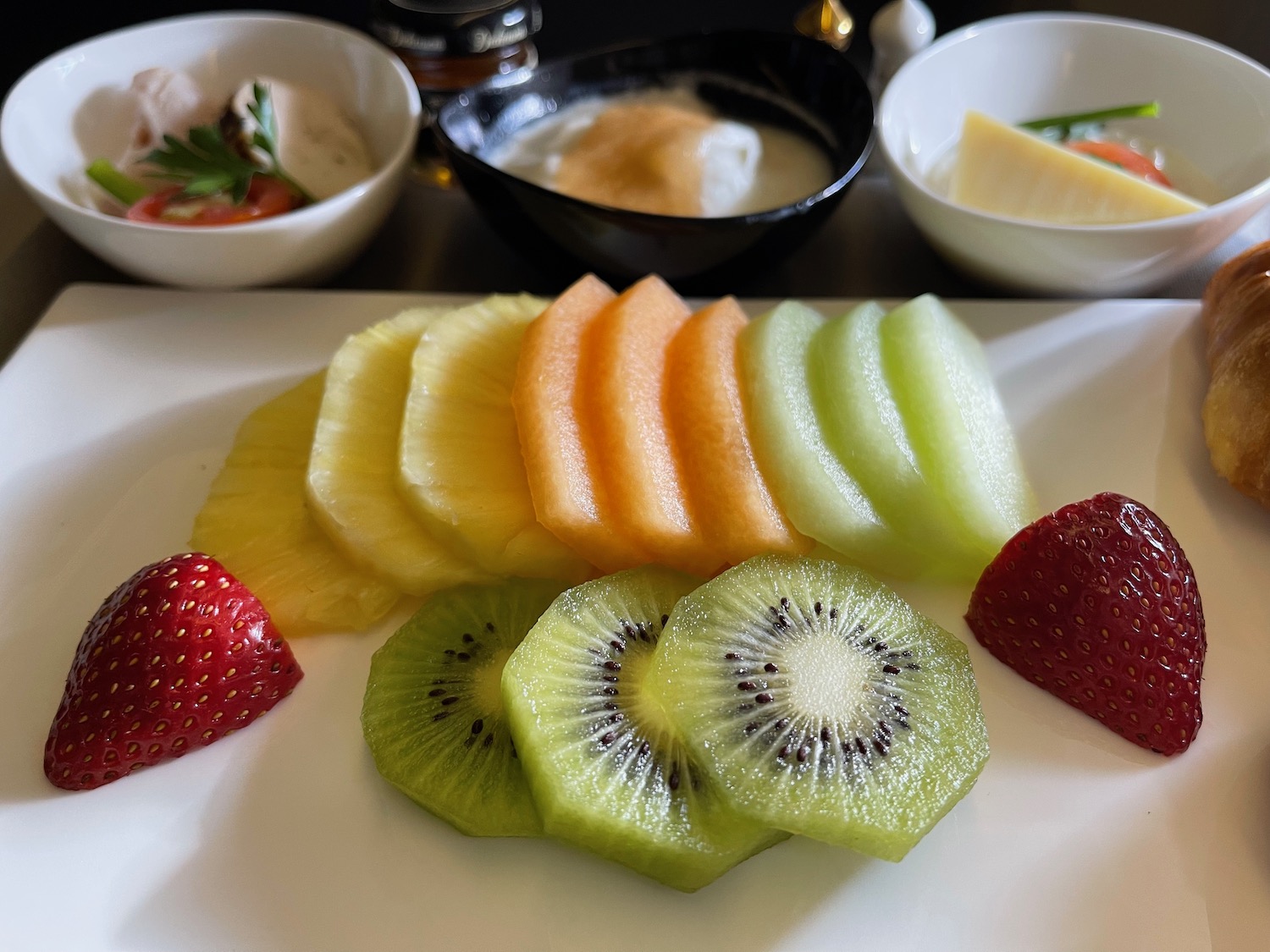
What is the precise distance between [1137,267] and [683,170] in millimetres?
885

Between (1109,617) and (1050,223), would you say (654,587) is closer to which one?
(1109,617)

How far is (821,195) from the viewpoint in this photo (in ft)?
6.04

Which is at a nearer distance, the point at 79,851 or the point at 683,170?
the point at 79,851

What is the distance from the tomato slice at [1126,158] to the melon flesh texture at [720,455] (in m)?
1.02

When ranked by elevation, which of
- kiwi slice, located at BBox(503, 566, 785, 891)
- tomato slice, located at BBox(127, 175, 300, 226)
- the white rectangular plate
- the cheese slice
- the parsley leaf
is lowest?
the white rectangular plate

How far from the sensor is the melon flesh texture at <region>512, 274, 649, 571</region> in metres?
1.40

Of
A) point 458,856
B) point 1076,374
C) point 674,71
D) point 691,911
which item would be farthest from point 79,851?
point 674,71

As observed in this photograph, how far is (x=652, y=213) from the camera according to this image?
1.83m

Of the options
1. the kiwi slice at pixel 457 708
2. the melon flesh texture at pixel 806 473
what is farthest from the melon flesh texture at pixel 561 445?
the melon flesh texture at pixel 806 473

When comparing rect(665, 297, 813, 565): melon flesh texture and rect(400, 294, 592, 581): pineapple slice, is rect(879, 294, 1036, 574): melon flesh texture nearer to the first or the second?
rect(665, 297, 813, 565): melon flesh texture

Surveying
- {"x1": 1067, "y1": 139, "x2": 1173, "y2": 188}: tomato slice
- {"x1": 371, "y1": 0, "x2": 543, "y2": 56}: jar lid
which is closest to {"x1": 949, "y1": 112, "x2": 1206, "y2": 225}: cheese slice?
{"x1": 1067, "y1": 139, "x2": 1173, "y2": 188}: tomato slice

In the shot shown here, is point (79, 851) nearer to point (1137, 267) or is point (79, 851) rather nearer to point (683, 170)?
point (683, 170)

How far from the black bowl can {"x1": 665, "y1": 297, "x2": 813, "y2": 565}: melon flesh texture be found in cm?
29

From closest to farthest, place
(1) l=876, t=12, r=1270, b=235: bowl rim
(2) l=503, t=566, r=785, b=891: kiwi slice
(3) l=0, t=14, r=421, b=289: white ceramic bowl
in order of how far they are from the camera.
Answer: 1. (2) l=503, t=566, r=785, b=891: kiwi slice
2. (1) l=876, t=12, r=1270, b=235: bowl rim
3. (3) l=0, t=14, r=421, b=289: white ceramic bowl
